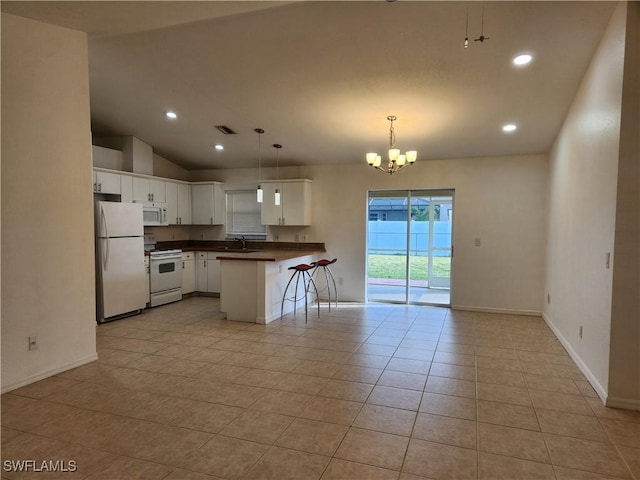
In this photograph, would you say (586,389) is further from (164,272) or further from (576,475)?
(164,272)

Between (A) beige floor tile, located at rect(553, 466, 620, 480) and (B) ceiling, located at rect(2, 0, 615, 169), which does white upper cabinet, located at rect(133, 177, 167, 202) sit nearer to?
(B) ceiling, located at rect(2, 0, 615, 169)

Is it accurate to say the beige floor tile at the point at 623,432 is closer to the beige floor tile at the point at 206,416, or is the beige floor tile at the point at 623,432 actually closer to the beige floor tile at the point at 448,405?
the beige floor tile at the point at 448,405

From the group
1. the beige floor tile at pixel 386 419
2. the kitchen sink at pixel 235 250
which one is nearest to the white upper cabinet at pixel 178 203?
the kitchen sink at pixel 235 250

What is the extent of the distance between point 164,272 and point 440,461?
523 cm

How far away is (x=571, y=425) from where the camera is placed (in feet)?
8.37

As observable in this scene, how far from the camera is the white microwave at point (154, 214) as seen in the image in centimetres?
619

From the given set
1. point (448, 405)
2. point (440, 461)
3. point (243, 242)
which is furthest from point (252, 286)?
point (440, 461)

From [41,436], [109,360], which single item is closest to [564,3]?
[41,436]

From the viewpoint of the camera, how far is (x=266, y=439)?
2357mm

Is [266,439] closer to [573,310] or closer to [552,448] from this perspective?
[552,448]

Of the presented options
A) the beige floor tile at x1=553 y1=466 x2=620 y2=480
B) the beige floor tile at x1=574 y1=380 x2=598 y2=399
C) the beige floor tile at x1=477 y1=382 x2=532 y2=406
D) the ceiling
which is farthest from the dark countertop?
the beige floor tile at x1=553 y1=466 x2=620 y2=480

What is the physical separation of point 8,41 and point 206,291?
478 cm

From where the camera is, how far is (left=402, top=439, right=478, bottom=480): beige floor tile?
2.04m

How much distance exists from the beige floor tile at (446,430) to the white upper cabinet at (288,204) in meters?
4.46
